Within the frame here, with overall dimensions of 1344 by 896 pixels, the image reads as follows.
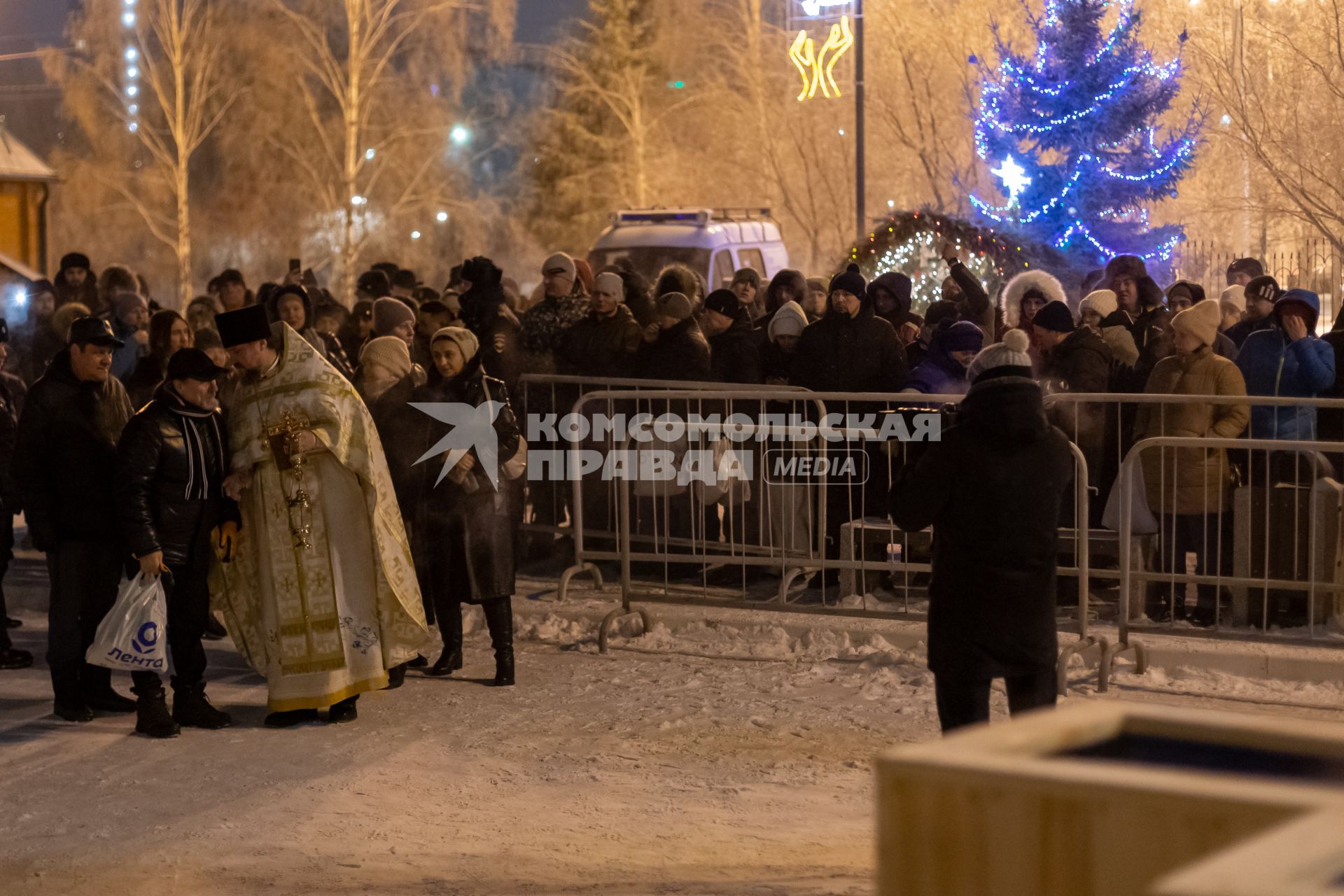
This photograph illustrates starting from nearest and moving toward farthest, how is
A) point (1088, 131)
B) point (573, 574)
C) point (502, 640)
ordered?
1. point (502, 640)
2. point (573, 574)
3. point (1088, 131)

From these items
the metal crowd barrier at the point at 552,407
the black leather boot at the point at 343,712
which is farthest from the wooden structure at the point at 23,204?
the black leather boot at the point at 343,712

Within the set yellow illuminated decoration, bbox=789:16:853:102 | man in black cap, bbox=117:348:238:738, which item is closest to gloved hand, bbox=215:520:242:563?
man in black cap, bbox=117:348:238:738

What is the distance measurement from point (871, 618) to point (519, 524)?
2330 mm

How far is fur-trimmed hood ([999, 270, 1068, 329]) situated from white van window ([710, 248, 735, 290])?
8885 mm

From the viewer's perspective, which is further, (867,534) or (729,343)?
(729,343)

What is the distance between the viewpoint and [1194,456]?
9.05 m

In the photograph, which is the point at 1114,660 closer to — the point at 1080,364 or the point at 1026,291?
the point at 1080,364

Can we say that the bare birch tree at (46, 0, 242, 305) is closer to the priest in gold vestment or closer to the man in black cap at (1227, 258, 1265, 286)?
the man in black cap at (1227, 258, 1265, 286)

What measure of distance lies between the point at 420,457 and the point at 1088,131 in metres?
17.7

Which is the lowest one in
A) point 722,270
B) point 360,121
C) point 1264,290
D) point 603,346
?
point 603,346

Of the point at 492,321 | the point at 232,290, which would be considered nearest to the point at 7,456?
the point at 492,321

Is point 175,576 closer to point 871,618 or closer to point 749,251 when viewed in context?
point 871,618

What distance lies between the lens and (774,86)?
41.0 metres

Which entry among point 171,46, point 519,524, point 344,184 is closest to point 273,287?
point 519,524
